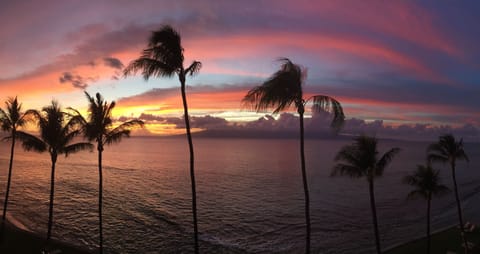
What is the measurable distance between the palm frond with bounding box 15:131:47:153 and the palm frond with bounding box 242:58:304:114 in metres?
16.9

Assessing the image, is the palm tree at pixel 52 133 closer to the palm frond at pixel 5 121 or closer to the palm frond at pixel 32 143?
the palm frond at pixel 32 143

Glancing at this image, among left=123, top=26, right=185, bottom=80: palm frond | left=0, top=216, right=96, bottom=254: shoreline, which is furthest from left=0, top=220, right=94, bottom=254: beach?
left=123, top=26, right=185, bottom=80: palm frond

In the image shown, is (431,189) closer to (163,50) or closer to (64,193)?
(163,50)

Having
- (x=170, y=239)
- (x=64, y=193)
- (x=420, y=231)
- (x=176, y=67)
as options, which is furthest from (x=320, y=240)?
(x=64, y=193)

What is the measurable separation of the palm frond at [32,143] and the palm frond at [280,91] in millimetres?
16927

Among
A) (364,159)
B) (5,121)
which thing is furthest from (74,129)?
(364,159)

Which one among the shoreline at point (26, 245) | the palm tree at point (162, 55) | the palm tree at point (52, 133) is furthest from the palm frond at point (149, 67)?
the shoreline at point (26, 245)

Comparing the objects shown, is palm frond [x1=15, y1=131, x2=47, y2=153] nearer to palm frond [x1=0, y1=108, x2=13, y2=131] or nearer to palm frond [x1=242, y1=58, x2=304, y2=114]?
palm frond [x1=0, y1=108, x2=13, y2=131]

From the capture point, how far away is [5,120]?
24.8m

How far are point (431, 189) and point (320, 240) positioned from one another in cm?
1613

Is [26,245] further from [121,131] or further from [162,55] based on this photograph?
[162,55]

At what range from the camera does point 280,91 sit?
1362 cm

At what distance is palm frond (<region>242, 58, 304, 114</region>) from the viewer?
13414 millimetres

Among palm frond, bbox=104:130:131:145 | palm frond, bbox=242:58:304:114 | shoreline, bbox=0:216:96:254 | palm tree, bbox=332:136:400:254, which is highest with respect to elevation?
palm frond, bbox=242:58:304:114
